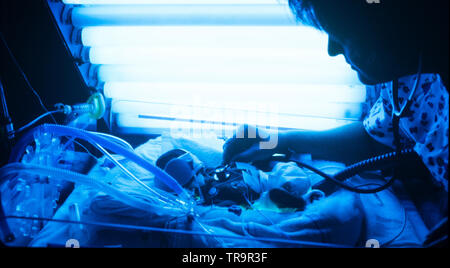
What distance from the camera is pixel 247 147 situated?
4.09ft

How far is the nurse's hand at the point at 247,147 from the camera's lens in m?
1.24

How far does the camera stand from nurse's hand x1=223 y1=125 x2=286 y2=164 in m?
1.24

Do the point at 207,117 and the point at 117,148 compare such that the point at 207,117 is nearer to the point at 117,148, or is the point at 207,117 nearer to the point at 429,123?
the point at 117,148

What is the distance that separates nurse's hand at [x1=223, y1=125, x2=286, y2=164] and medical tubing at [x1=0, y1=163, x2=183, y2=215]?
43cm

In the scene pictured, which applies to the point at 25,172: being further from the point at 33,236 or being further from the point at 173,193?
the point at 173,193

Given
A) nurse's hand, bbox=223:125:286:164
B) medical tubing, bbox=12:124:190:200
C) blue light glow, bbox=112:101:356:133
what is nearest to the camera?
medical tubing, bbox=12:124:190:200

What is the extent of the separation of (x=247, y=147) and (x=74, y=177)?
0.68m

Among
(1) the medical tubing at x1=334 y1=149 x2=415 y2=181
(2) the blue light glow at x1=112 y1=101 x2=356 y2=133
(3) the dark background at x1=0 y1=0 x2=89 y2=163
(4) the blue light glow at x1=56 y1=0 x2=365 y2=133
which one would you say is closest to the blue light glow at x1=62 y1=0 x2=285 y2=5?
(4) the blue light glow at x1=56 y1=0 x2=365 y2=133

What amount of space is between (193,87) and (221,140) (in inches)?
12.1

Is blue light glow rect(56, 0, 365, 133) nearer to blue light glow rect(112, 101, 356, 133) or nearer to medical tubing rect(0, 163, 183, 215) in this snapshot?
blue light glow rect(112, 101, 356, 133)

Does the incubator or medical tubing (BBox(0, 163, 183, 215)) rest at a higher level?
medical tubing (BBox(0, 163, 183, 215))

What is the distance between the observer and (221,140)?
149 centimetres

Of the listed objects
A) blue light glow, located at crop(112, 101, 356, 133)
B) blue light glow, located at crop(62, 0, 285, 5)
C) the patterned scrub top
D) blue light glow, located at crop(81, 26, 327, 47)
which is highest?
blue light glow, located at crop(62, 0, 285, 5)

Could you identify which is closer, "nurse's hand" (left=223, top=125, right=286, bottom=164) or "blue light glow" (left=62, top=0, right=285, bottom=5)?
"blue light glow" (left=62, top=0, right=285, bottom=5)
